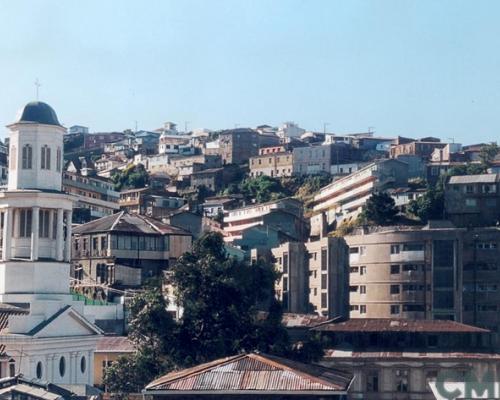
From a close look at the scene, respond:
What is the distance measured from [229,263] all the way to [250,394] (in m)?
14.3

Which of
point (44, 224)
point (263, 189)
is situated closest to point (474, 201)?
point (263, 189)

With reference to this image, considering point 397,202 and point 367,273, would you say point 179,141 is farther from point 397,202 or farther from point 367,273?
point 367,273

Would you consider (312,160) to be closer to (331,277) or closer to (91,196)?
(91,196)

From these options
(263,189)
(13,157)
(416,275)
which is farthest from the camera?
(263,189)

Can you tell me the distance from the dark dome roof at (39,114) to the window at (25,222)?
3531 mm

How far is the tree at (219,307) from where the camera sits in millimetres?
52375

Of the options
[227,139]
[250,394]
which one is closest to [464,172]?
[227,139]

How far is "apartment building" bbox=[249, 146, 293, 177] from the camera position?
147125 millimetres

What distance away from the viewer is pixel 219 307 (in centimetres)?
5341

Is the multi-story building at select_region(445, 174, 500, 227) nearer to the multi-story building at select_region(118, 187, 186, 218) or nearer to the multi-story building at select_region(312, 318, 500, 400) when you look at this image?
the multi-story building at select_region(312, 318, 500, 400)

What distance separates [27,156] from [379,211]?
1798 inches

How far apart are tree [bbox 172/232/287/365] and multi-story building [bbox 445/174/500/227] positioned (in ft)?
131

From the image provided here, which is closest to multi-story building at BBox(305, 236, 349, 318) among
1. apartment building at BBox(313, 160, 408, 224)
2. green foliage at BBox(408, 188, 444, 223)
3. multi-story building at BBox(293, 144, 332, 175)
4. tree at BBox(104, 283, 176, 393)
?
green foliage at BBox(408, 188, 444, 223)

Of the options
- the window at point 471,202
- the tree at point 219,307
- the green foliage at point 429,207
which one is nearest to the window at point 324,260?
the green foliage at point 429,207
